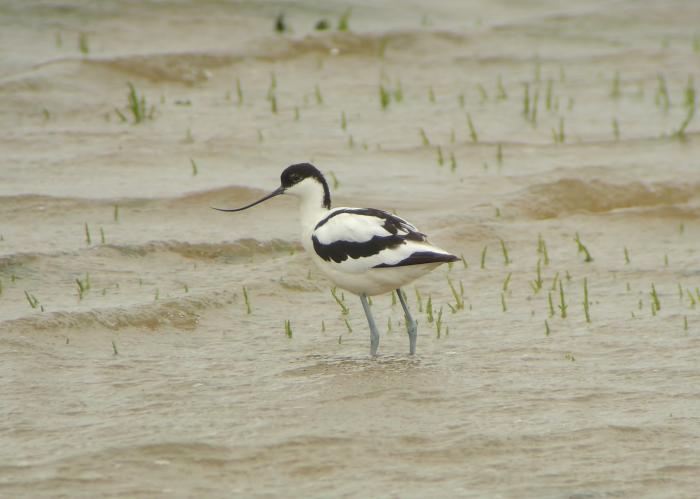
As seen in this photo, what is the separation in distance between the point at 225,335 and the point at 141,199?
8.85 feet

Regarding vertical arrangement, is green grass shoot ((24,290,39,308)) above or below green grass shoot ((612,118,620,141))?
below

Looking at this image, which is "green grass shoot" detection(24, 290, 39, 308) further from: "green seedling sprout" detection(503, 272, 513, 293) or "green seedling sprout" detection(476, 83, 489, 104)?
"green seedling sprout" detection(476, 83, 489, 104)

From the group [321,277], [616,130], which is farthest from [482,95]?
[321,277]

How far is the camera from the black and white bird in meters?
6.90

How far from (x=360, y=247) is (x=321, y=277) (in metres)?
1.86

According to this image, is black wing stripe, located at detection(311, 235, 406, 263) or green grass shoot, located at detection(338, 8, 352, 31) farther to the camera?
green grass shoot, located at detection(338, 8, 352, 31)

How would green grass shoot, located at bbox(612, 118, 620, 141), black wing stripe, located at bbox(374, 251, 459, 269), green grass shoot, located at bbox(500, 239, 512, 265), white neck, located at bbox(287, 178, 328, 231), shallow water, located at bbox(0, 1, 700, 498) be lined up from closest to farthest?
shallow water, located at bbox(0, 1, 700, 498) < black wing stripe, located at bbox(374, 251, 459, 269) < white neck, located at bbox(287, 178, 328, 231) < green grass shoot, located at bbox(500, 239, 512, 265) < green grass shoot, located at bbox(612, 118, 620, 141)

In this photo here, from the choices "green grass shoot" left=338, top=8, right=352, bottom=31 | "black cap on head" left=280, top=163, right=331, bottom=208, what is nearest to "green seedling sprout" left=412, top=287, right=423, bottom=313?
"black cap on head" left=280, top=163, right=331, bottom=208

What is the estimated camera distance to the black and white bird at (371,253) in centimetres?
690

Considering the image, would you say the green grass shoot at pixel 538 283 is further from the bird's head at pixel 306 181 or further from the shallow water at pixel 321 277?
the bird's head at pixel 306 181

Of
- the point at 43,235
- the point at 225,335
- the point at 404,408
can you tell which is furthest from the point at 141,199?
the point at 404,408

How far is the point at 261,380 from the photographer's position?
6703mm

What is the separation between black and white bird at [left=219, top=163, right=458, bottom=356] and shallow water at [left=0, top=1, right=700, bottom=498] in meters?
0.40

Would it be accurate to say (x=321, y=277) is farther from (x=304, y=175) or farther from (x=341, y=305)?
(x=304, y=175)
